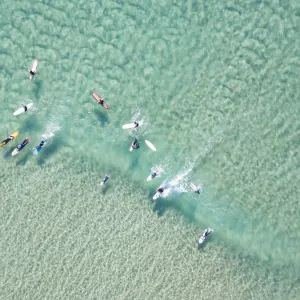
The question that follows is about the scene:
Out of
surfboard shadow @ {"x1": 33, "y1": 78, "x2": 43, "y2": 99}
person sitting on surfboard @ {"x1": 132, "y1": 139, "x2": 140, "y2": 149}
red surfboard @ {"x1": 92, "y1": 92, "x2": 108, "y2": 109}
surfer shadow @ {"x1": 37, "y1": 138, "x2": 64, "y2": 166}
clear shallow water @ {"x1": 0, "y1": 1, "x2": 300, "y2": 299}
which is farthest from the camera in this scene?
surfboard shadow @ {"x1": 33, "y1": 78, "x2": 43, "y2": 99}

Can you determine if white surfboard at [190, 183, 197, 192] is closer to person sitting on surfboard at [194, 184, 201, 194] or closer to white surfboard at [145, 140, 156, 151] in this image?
person sitting on surfboard at [194, 184, 201, 194]

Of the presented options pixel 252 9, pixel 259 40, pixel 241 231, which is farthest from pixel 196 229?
pixel 252 9

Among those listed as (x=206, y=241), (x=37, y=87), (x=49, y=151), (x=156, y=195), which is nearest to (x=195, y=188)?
(x=156, y=195)

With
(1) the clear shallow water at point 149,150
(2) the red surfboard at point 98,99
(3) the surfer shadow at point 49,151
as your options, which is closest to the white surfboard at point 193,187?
(1) the clear shallow water at point 149,150

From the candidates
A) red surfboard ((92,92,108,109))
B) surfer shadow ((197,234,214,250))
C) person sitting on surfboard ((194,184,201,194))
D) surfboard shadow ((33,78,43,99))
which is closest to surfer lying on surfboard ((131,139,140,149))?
red surfboard ((92,92,108,109))

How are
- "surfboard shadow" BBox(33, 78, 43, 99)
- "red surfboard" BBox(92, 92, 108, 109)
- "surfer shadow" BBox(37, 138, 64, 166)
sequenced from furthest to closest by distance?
"surfboard shadow" BBox(33, 78, 43, 99)
"surfer shadow" BBox(37, 138, 64, 166)
"red surfboard" BBox(92, 92, 108, 109)

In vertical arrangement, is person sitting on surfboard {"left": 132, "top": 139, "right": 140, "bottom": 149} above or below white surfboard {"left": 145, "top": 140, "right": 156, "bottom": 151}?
below

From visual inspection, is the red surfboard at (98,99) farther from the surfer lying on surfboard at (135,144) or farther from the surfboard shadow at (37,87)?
the surfboard shadow at (37,87)
